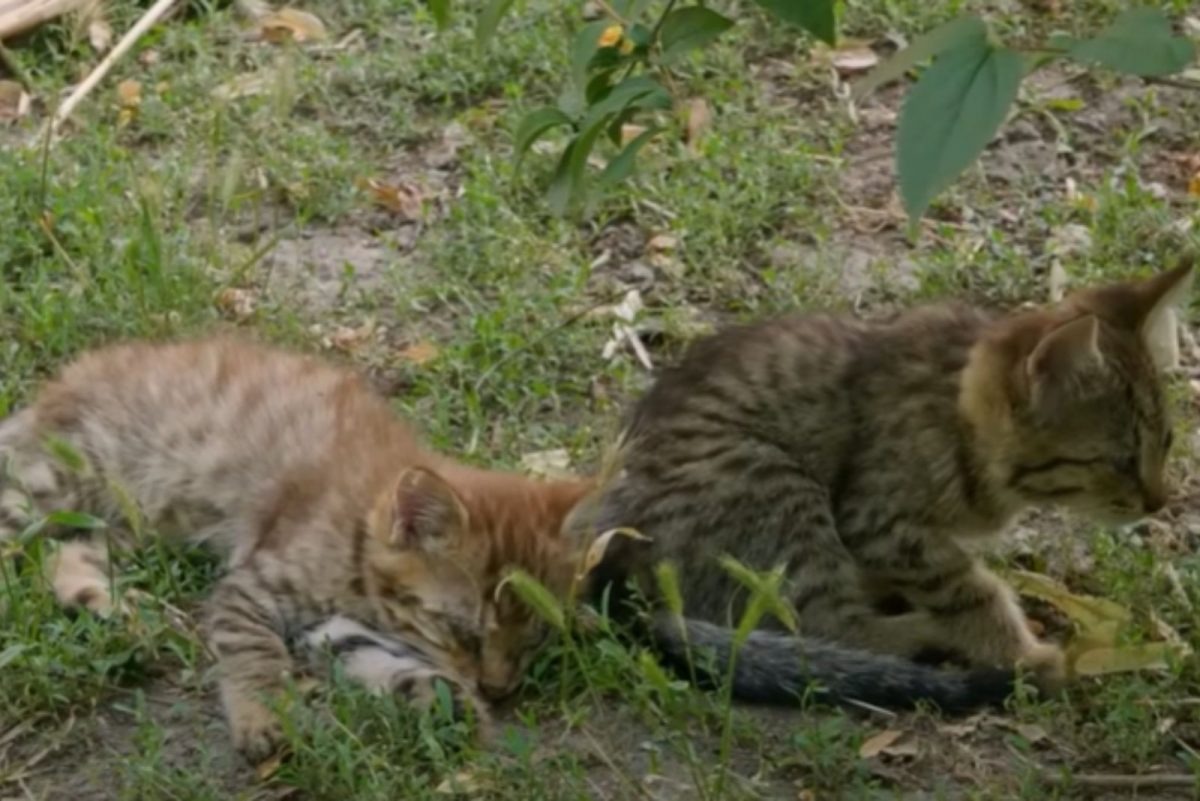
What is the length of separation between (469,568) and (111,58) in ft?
11.2

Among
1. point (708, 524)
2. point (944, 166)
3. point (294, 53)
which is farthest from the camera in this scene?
point (294, 53)

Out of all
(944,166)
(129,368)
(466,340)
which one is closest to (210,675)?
(129,368)

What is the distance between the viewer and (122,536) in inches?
197

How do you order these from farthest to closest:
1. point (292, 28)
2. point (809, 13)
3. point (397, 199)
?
1. point (292, 28)
2. point (397, 199)
3. point (809, 13)

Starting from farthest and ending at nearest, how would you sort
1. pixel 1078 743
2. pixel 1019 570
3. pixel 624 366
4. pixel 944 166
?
pixel 624 366 < pixel 1019 570 < pixel 1078 743 < pixel 944 166

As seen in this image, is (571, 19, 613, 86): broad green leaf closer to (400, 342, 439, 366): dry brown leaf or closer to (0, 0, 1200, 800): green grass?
(0, 0, 1200, 800): green grass

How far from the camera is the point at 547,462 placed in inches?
207

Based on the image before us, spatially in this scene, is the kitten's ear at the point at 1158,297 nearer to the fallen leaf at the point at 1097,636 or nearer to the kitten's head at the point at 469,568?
the fallen leaf at the point at 1097,636

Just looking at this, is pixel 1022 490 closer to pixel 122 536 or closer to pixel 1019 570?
pixel 1019 570

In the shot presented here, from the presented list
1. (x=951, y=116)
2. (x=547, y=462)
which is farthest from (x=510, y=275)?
(x=951, y=116)

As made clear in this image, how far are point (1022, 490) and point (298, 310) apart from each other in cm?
225

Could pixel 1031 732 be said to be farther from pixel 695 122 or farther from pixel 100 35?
pixel 100 35

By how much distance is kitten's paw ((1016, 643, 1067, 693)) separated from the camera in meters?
4.36

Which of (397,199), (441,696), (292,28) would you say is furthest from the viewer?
(292,28)
